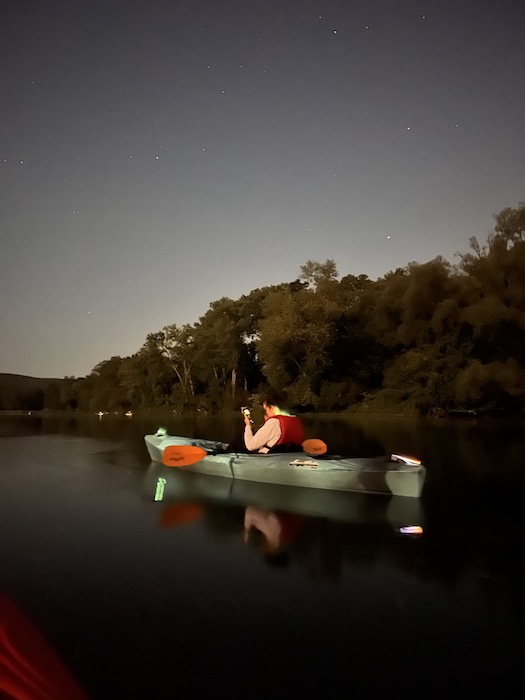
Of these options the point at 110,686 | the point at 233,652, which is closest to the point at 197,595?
the point at 233,652

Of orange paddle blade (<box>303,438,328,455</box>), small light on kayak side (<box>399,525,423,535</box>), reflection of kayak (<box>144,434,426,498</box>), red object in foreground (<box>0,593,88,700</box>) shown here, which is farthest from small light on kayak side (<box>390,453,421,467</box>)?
red object in foreground (<box>0,593,88,700</box>)

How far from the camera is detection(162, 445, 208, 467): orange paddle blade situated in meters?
8.10

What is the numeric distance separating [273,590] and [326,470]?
10.8 feet

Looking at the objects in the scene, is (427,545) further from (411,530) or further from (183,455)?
(183,455)

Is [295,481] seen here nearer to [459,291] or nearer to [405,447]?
[405,447]

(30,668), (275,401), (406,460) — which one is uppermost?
(275,401)

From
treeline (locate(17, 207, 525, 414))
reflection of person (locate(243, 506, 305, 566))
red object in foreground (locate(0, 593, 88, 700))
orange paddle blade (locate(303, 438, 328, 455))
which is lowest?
reflection of person (locate(243, 506, 305, 566))

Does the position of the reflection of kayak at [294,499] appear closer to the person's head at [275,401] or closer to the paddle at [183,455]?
the paddle at [183,455]

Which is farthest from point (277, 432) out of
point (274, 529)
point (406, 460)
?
point (274, 529)

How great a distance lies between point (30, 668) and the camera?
8.57ft

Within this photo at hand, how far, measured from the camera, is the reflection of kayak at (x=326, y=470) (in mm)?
6480

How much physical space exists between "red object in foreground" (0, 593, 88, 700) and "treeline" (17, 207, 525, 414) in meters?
23.6

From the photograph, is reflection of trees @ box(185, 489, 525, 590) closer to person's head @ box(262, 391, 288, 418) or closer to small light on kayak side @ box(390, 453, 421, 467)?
small light on kayak side @ box(390, 453, 421, 467)

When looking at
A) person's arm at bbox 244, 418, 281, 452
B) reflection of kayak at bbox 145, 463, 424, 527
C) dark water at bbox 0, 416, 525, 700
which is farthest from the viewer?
person's arm at bbox 244, 418, 281, 452
